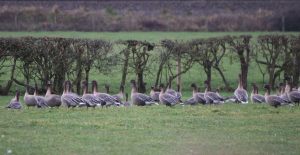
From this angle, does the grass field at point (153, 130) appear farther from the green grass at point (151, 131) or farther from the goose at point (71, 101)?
the goose at point (71, 101)

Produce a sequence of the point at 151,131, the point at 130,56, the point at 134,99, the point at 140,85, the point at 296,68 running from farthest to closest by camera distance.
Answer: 1. the point at 296,68
2. the point at 140,85
3. the point at 130,56
4. the point at 134,99
5. the point at 151,131

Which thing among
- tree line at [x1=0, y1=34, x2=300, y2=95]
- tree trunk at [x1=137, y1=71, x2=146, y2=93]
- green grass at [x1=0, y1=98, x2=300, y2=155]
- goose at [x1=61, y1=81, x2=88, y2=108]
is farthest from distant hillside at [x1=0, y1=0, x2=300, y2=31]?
green grass at [x1=0, y1=98, x2=300, y2=155]

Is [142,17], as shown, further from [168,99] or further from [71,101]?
[71,101]

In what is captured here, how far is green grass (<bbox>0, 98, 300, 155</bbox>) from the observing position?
16609 mm

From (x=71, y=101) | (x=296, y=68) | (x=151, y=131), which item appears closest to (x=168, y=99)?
(x=71, y=101)

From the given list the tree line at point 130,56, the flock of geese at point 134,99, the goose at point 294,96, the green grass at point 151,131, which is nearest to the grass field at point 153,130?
the green grass at point 151,131

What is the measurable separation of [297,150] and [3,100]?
16.3 m

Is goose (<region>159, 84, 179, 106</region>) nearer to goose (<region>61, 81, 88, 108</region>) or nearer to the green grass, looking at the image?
the green grass

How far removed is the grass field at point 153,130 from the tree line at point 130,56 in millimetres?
7332

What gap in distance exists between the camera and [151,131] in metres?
19.1

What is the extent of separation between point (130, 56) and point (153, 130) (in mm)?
15029

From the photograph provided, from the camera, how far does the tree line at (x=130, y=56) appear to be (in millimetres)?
32031

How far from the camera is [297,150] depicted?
1655cm

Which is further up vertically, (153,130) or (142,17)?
(142,17)
